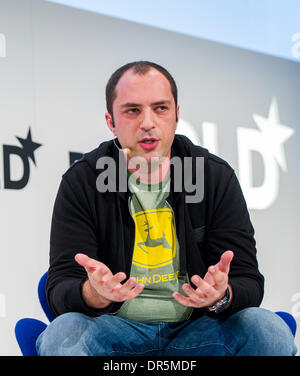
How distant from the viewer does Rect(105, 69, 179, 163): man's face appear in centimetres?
146

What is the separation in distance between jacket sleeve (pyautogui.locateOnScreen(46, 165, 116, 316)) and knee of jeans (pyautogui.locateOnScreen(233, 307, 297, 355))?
0.34 m

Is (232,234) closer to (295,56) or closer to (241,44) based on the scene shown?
(241,44)

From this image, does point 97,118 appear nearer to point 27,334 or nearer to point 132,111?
point 132,111

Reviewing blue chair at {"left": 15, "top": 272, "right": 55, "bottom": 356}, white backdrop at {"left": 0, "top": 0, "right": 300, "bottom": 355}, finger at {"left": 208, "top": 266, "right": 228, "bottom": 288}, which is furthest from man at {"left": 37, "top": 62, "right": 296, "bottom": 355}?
white backdrop at {"left": 0, "top": 0, "right": 300, "bottom": 355}

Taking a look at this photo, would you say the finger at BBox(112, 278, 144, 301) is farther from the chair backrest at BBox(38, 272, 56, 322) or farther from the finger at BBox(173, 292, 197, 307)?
the chair backrest at BBox(38, 272, 56, 322)

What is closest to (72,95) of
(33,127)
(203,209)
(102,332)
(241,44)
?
(33,127)

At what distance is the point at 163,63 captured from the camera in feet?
10.3

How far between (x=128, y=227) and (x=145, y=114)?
331 millimetres

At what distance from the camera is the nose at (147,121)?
56.9 inches

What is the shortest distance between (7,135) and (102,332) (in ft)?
5.26

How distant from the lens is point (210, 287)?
1127mm

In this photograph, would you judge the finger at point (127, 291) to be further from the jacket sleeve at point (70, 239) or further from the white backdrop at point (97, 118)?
the white backdrop at point (97, 118)

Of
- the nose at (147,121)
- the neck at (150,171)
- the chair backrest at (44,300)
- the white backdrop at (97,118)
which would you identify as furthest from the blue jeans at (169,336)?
the white backdrop at (97,118)

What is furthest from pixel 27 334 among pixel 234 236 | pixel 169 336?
pixel 234 236
